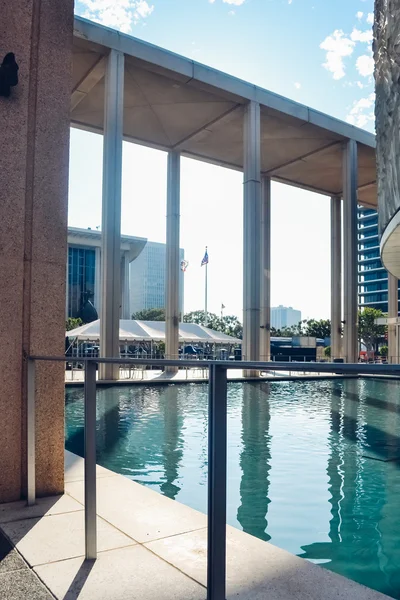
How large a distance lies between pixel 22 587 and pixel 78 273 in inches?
3003

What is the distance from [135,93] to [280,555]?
80.2 feet

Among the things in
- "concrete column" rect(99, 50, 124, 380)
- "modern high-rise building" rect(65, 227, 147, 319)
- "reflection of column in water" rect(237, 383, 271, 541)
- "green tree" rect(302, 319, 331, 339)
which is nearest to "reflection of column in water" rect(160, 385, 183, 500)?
"reflection of column in water" rect(237, 383, 271, 541)

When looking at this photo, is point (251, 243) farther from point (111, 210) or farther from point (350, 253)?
point (111, 210)

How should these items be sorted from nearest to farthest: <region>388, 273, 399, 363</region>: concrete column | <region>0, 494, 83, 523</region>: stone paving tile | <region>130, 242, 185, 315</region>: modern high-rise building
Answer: <region>0, 494, 83, 523</region>: stone paving tile
<region>388, 273, 399, 363</region>: concrete column
<region>130, 242, 185, 315</region>: modern high-rise building

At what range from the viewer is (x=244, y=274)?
2648 centimetres

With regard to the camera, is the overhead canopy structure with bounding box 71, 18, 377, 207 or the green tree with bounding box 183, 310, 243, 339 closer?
the overhead canopy structure with bounding box 71, 18, 377, 207

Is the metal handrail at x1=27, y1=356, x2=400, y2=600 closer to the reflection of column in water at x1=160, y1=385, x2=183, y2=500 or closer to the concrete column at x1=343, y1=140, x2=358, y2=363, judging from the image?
the reflection of column in water at x1=160, y1=385, x2=183, y2=500

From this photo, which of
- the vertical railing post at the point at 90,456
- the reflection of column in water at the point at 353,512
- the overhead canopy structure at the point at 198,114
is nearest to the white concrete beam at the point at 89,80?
the overhead canopy structure at the point at 198,114

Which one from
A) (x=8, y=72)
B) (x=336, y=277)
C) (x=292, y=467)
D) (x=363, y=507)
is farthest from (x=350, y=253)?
(x=8, y=72)

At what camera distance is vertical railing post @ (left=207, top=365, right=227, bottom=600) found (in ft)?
6.39

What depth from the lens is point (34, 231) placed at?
427cm

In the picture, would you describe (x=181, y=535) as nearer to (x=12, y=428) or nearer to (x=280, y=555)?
(x=280, y=555)

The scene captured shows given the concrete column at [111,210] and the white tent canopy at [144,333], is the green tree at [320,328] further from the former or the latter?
the concrete column at [111,210]

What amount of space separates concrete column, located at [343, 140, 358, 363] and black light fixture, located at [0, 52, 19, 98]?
90.4 feet
